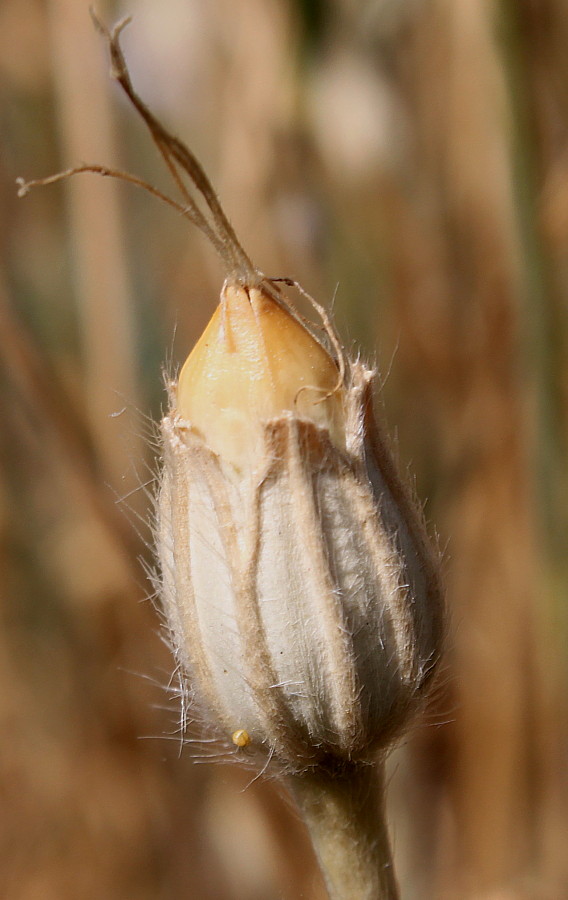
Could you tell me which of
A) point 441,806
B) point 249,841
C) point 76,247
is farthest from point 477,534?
point 76,247

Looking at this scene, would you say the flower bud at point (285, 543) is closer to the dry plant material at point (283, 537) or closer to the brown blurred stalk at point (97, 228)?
the dry plant material at point (283, 537)

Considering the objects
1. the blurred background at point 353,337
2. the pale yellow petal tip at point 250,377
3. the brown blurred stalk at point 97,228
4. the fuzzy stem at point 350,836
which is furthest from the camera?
the brown blurred stalk at point 97,228

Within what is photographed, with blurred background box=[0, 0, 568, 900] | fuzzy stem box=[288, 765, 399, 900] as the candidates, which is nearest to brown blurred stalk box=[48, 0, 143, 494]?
blurred background box=[0, 0, 568, 900]

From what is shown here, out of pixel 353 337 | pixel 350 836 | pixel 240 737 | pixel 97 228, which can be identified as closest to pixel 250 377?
pixel 240 737

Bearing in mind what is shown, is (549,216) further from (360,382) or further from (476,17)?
(360,382)

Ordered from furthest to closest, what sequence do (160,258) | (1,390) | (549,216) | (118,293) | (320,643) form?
(160,258) < (1,390) < (118,293) < (549,216) < (320,643)

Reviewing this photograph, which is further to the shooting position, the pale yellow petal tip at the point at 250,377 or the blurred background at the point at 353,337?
the blurred background at the point at 353,337

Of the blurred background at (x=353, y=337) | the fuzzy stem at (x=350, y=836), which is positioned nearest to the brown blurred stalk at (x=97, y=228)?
the blurred background at (x=353, y=337)

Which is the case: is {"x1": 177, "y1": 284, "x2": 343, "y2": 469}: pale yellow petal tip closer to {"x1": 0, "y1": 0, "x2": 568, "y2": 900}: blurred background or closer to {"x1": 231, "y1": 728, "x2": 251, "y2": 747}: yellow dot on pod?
{"x1": 231, "y1": 728, "x2": 251, "y2": 747}: yellow dot on pod
